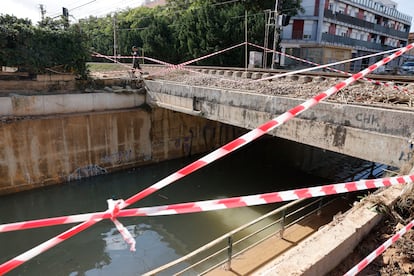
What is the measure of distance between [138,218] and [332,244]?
792 centimetres

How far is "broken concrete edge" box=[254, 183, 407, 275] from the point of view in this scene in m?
2.81

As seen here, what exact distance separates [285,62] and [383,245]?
30.5 meters

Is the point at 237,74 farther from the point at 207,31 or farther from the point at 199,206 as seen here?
the point at 207,31

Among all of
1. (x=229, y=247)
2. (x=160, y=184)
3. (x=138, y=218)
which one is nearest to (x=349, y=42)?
(x=138, y=218)

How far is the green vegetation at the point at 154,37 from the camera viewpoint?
1209 cm

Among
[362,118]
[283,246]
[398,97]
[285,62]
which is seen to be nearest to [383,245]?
[283,246]

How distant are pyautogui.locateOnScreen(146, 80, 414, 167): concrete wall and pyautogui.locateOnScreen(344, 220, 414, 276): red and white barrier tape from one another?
2.44 meters

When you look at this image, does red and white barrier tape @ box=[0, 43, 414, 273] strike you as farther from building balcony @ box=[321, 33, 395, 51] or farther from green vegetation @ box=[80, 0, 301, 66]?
building balcony @ box=[321, 33, 395, 51]

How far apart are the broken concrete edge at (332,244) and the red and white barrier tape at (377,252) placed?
21 cm

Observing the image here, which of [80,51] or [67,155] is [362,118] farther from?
[80,51]

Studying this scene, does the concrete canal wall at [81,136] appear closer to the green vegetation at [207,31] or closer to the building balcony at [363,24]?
the green vegetation at [207,31]

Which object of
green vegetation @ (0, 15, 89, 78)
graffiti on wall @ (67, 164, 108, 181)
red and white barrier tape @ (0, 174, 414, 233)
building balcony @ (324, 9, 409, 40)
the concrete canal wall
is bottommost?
graffiti on wall @ (67, 164, 108, 181)

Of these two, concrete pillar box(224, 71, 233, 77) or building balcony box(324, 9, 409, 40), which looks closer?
concrete pillar box(224, 71, 233, 77)

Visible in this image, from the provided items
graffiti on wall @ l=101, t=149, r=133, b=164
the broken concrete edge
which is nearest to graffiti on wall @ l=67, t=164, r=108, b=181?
graffiti on wall @ l=101, t=149, r=133, b=164
